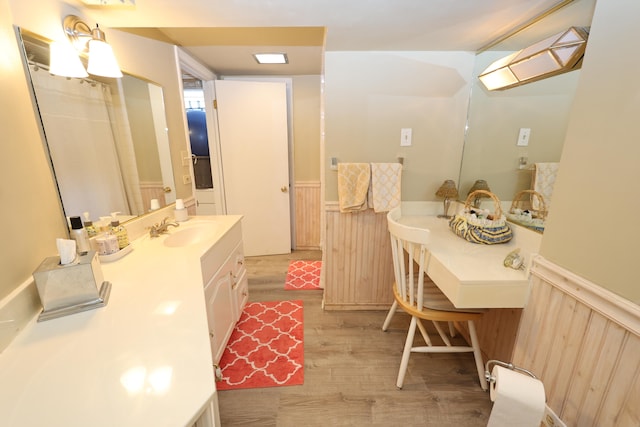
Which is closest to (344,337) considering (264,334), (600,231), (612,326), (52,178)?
(264,334)

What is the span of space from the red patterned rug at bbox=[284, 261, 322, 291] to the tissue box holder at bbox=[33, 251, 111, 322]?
5.67 ft

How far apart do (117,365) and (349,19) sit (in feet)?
5.41

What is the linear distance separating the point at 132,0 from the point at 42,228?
3.38 feet

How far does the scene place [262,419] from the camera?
1.31 m

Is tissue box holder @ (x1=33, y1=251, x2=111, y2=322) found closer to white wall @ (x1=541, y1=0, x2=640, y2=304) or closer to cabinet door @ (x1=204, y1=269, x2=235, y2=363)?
cabinet door @ (x1=204, y1=269, x2=235, y2=363)

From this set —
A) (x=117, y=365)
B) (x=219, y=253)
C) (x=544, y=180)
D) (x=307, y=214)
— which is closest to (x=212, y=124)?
(x=307, y=214)

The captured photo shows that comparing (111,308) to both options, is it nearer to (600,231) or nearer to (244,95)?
(600,231)

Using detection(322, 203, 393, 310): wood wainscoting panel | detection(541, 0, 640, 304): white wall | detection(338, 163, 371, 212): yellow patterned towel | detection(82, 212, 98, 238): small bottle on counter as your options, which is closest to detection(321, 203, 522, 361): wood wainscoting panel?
detection(322, 203, 393, 310): wood wainscoting panel

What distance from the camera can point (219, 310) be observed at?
1.54 metres

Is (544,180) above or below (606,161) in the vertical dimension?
below

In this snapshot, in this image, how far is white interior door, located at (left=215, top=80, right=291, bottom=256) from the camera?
274 centimetres

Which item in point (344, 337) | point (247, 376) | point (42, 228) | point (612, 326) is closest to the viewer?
point (612, 326)

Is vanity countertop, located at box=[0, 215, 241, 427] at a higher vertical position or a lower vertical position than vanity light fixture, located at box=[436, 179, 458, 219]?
lower

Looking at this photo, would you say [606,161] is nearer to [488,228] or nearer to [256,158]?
[488,228]
